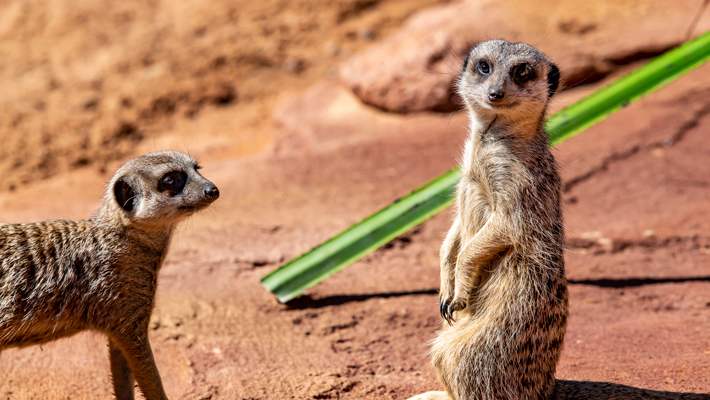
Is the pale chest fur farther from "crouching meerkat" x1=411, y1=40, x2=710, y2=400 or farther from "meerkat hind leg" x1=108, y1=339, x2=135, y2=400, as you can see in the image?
"meerkat hind leg" x1=108, y1=339, x2=135, y2=400

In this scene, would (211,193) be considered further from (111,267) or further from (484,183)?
(484,183)

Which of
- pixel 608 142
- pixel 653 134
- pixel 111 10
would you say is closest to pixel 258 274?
pixel 608 142

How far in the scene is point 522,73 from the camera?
3.26 metres

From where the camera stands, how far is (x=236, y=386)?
3596mm

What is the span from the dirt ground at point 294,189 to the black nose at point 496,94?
2.79ft

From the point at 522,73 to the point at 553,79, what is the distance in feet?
1.05

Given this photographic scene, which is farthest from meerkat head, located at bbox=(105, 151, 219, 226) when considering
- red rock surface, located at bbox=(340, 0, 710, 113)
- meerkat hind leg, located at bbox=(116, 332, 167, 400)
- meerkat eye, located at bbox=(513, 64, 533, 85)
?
red rock surface, located at bbox=(340, 0, 710, 113)

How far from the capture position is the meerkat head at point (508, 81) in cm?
315

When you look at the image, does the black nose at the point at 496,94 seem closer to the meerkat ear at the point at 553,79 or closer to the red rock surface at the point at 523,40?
the meerkat ear at the point at 553,79

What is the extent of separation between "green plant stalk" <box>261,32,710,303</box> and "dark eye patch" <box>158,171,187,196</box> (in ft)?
4.61

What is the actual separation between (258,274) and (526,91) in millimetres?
Result: 2698

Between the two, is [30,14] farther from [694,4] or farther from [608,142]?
[694,4]

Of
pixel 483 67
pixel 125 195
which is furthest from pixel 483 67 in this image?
pixel 125 195

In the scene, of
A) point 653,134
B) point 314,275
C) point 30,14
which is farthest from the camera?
point 30,14
